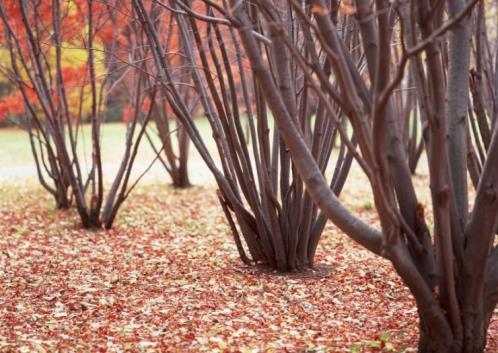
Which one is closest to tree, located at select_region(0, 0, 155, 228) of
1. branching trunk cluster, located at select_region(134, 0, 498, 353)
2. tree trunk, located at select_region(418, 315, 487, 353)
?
branching trunk cluster, located at select_region(134, 0, 498, 353)

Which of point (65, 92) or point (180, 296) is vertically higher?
point (65, 92)

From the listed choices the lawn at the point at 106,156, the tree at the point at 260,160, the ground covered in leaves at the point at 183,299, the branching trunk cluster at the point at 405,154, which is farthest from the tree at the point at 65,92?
the branching trunk cluster at the point at 405,154

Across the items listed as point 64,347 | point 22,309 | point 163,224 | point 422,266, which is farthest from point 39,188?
point 422,266

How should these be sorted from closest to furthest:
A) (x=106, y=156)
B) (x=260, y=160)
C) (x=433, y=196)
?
1. (x=433, y=196)
2. (x=260, y=160)
3. (x=106, y=156)

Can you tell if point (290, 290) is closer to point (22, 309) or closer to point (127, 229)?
point (22, 309)

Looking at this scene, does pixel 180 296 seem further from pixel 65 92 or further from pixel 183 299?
pixel 65 92

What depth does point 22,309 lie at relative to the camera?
16.6 feet

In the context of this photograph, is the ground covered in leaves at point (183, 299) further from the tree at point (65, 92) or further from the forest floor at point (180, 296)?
the tree at point (65, 92)

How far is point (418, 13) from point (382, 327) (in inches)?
87.4

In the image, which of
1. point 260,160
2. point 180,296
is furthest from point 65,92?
point 180,296

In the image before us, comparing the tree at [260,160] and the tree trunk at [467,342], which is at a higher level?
the tree at [260,160]

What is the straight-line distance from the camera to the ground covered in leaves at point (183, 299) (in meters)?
4.41

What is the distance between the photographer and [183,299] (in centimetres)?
537

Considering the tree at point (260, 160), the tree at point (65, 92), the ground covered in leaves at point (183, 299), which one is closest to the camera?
the ground covered in leaves at point (183, 299)
